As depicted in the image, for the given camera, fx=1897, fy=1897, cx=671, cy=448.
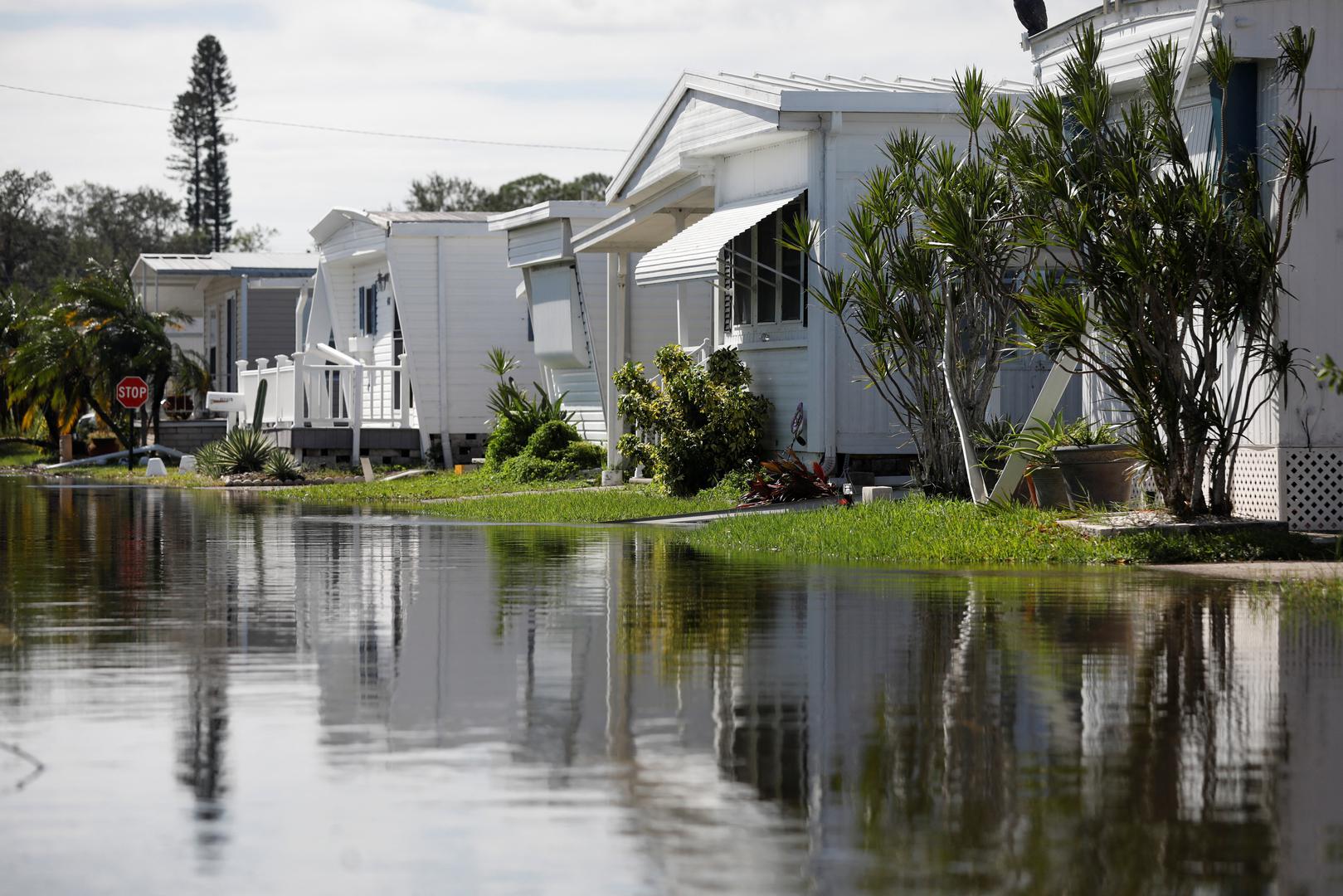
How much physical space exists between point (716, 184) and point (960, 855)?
22.6 metres

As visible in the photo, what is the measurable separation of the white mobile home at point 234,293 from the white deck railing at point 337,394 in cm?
796

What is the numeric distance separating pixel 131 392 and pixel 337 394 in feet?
23.2

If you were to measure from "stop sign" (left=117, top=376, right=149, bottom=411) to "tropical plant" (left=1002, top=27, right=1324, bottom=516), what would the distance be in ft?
112

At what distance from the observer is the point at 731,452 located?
25359 millimetres

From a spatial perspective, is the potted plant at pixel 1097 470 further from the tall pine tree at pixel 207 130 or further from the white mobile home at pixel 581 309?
the tall pine tree at pixel 207 130

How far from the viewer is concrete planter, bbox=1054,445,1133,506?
17.8m

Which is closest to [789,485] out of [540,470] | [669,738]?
[540,470]

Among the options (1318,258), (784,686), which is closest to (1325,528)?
(1318,258)

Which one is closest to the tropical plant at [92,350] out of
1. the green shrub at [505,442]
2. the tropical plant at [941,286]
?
the green shrub at [505,442]

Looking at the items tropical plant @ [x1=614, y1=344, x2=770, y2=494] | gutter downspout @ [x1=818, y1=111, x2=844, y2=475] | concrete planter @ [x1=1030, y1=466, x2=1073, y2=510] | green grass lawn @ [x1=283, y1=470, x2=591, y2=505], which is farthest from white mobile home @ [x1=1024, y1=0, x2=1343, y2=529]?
green grass lawn @ [x1=283, y1=470, x2=591, y2=505]

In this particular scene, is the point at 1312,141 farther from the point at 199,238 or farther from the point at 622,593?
the point at 199,238

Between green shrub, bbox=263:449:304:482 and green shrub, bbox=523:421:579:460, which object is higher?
green shrub, bbox=523:421:579:460

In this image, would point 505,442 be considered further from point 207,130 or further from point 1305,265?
point 207,130

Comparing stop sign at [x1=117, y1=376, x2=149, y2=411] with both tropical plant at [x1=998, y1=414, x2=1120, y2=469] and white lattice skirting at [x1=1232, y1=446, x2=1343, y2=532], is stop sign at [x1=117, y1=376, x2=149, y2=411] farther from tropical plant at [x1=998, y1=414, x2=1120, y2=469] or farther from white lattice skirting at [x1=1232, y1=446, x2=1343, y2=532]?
white lattice skirting at [x1=1232, y1=446, x2=1343, y2=532]
